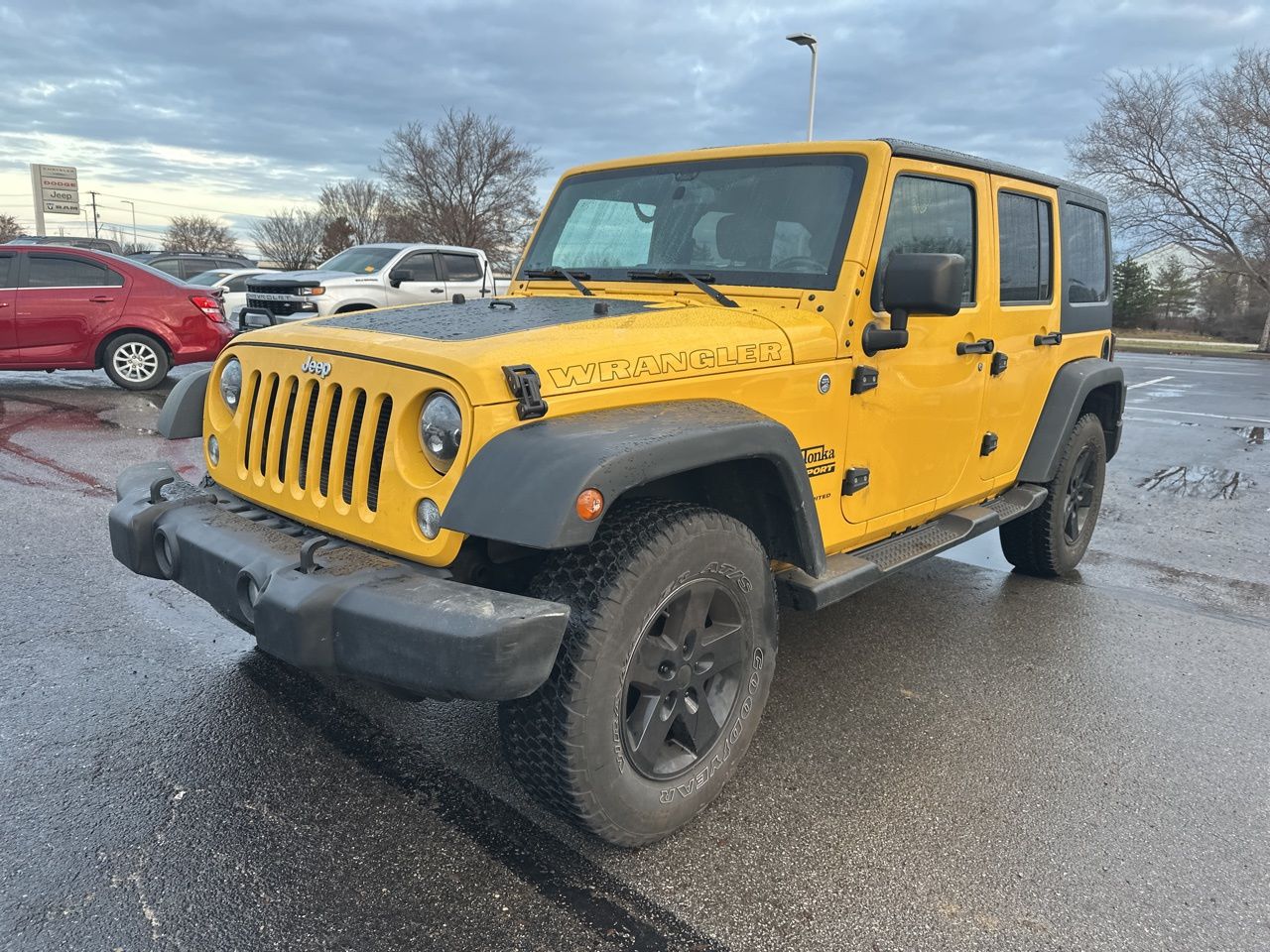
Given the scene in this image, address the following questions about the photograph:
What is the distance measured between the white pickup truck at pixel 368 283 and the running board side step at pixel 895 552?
9065mm

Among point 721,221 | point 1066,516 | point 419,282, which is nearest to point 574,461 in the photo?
point 721,221

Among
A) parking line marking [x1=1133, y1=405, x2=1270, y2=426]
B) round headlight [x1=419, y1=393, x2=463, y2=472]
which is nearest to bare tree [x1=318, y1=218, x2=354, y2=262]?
parking line marking [x1=1133, y1=405, x2=1270, y2=426]

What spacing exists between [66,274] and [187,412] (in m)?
7.98

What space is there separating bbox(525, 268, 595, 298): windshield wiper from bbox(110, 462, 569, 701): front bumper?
5.29ft

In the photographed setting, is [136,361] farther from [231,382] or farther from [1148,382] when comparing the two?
[1148,382]

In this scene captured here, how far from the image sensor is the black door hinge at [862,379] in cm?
308

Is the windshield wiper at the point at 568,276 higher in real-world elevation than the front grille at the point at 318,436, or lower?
higher

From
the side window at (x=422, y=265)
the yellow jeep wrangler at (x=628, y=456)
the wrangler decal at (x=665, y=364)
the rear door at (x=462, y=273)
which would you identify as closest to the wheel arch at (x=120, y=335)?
the side window at (x=422, y=265)

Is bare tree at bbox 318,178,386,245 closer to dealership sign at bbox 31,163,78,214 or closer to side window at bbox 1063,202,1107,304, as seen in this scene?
dealership sign at bbox 31,163,78,214

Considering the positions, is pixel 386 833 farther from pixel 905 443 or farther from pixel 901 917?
pixel 905 443

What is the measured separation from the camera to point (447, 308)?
327 centimetres

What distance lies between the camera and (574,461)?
206cm

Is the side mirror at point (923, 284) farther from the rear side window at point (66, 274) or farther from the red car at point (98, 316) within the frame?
the rear side window at point (66, 274)

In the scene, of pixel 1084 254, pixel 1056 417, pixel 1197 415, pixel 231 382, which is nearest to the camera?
pixel 231 382
